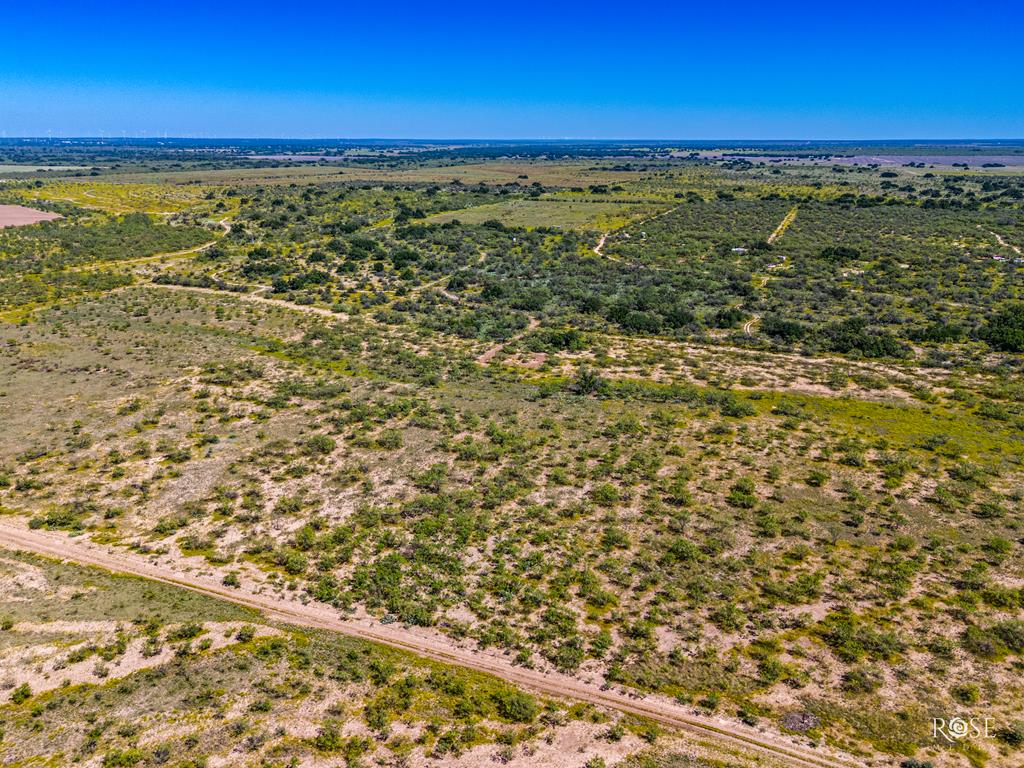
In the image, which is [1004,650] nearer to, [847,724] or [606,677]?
[847,724]

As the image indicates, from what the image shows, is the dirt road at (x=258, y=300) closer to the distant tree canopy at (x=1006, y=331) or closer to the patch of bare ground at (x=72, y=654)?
the patch of bare ground at (x=72, y=654)

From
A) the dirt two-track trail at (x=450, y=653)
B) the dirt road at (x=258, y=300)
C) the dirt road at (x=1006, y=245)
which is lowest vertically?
the dirt two-track trail at (x=450, y=653)

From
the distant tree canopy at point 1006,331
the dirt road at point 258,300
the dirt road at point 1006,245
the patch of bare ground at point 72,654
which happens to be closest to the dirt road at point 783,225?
the dirt road at point 1006,245

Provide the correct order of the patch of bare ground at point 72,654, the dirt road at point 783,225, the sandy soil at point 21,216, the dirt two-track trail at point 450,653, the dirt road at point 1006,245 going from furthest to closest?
the sandy soil at point 21,216 < the dirt road at point 783,225 < the dirt road at point 1006,245 < the patch of bare ground at point 72,654 < the dirt two-track trail at point 450,653

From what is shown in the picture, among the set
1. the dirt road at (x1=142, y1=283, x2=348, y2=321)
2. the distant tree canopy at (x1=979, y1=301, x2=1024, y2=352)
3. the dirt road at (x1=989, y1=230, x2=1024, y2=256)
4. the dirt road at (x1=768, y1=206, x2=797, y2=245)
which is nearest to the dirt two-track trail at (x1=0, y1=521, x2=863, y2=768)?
the dirt road at (x1=142, y1=283, x2=348, y2=321)

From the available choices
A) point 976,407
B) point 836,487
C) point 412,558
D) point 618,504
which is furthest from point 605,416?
point 976,407

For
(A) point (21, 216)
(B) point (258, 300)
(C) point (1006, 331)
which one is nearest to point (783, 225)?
(C) point (1006, 331)
